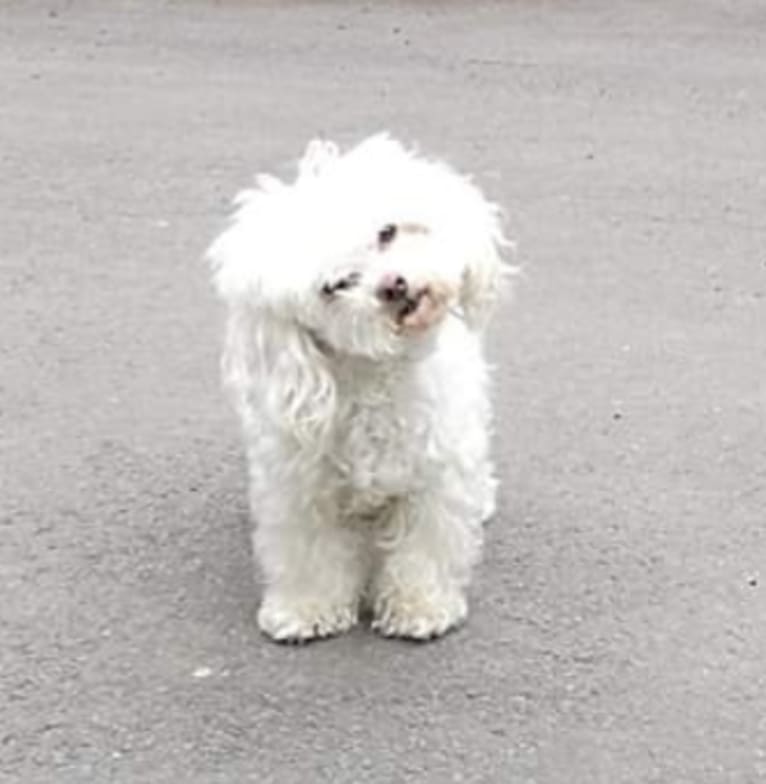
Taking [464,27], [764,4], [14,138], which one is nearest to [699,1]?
[764,4]

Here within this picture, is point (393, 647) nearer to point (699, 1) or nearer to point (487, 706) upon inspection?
point (487, 706)

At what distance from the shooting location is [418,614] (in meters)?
4.14

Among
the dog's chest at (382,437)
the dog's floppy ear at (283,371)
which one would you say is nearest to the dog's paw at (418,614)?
the dog's chest at (382,437)

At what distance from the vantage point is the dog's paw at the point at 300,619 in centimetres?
415

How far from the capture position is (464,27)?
10.9m

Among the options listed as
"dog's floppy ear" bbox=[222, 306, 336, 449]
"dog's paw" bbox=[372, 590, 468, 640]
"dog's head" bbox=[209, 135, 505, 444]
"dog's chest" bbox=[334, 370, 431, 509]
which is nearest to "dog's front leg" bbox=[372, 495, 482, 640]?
"dog's paw" bbox=[372, 590, 468, 640]

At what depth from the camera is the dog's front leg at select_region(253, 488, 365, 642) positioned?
13.5 ft

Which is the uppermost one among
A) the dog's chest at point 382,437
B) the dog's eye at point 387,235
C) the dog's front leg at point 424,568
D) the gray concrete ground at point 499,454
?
the dog's eye at point 387,235

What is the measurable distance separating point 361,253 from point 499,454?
4.86ft

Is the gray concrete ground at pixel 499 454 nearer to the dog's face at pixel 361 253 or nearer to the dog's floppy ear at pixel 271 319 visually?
the dog's floppy ear at pixel 271 319

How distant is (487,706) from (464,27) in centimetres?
748

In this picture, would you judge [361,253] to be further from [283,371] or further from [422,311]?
[283,371]

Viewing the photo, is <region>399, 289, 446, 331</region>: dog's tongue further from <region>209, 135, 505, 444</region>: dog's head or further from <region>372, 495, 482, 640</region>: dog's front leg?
<region>372, 495, 482, 640</region>: dog's front leg

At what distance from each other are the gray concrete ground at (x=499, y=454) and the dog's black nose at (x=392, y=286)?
842 millimetres
